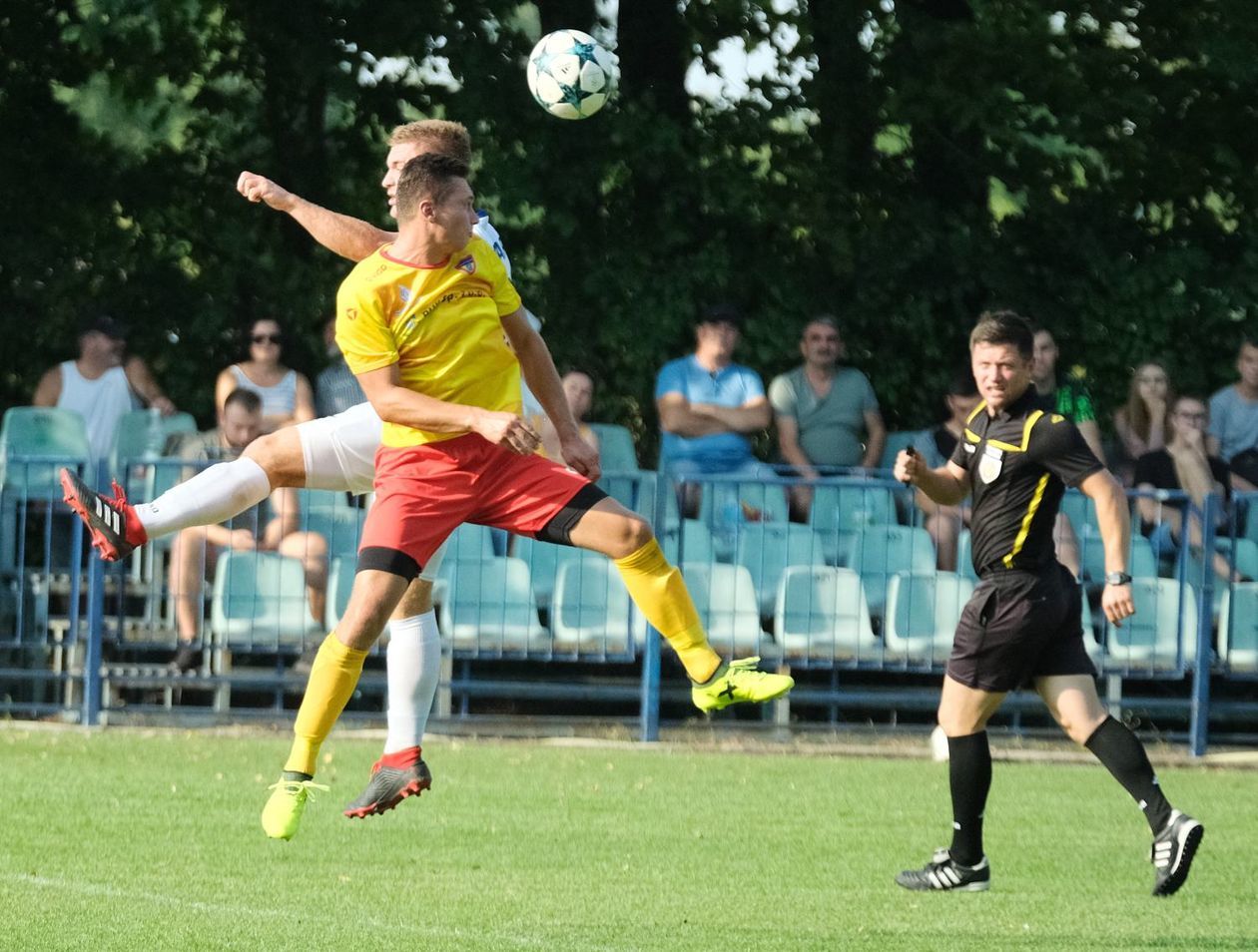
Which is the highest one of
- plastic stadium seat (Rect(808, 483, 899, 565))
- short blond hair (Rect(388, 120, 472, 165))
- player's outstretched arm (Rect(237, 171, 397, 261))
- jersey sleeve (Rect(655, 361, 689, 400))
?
short blond hair (Rect(388, 120, 472, 165))

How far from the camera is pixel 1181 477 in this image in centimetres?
1263

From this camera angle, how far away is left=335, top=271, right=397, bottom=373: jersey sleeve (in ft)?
22.3

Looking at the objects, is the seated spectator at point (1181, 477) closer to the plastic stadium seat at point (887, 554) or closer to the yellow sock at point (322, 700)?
the plastic stadium seat at point (887, 554)

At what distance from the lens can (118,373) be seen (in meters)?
13.1

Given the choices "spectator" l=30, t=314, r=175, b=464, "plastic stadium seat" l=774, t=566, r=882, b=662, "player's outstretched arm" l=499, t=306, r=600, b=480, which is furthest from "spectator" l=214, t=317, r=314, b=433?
"player's outstretched arm" l=499, t=306, r=600, b=480

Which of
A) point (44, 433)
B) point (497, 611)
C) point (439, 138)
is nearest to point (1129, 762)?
point (439, 138)

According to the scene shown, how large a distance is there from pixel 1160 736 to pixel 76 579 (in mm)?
5997

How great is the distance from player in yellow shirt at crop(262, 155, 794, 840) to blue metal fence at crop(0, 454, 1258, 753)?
4.89 m

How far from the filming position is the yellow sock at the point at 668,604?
22.8 feet

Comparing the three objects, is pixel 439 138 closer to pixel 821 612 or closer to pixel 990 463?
pixel 990 463

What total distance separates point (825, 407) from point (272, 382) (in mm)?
3280

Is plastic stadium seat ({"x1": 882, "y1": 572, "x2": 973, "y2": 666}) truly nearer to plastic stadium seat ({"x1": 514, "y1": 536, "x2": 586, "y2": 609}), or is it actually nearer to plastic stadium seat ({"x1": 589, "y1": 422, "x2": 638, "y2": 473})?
plastic stadium seat ({"x1": 514, "y1": 536, "x2": 586, "y2": 609})

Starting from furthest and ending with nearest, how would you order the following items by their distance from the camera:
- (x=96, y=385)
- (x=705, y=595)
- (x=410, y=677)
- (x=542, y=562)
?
(x=96, y=385), (x=542, y=562), (x=705, y=595), (x=410, y=677)

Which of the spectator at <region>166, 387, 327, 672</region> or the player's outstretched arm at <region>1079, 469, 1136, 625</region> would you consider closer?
the player's outstretched arm at <region>1079, 469, 1136, 625</region>
